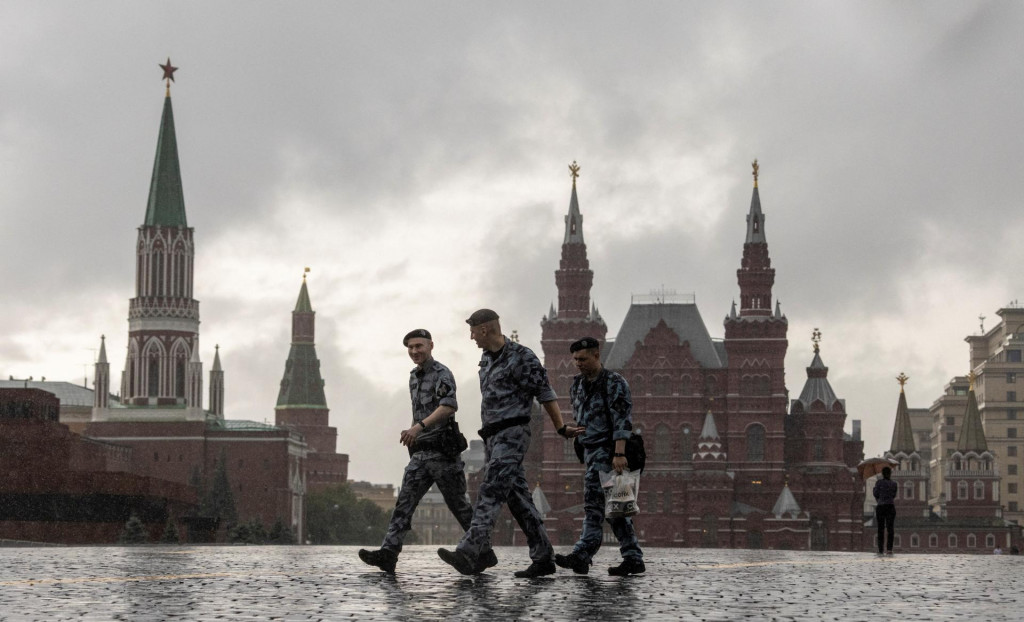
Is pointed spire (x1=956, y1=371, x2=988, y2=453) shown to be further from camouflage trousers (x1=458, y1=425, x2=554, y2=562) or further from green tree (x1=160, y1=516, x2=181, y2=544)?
camouflage trousers (x1=458, y1=425, x2=554, y2=562)

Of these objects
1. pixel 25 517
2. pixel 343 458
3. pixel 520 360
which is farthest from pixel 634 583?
pixel 343 458

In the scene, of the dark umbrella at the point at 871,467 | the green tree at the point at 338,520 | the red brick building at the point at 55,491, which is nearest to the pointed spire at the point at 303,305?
the green tree at the point at 338,520

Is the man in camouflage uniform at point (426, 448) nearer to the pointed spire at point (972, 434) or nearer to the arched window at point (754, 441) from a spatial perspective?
the arched window at point (754, 441)

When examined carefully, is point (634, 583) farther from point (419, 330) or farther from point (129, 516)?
point (129, 516)

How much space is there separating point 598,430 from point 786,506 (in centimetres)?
10577

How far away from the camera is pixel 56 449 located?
75.9 m

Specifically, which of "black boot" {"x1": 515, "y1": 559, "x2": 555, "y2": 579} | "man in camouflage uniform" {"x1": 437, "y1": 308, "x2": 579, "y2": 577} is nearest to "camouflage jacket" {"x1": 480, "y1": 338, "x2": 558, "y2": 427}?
"man in camouflage uniform" {"x1": 437, "y1": 308, "x2": 579, "y2": 577}

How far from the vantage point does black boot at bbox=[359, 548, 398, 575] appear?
16.2m

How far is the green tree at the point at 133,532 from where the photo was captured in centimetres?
6384

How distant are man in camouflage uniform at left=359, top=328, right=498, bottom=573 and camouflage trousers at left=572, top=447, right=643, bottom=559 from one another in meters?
1.04

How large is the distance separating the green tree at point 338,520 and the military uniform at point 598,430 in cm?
12928

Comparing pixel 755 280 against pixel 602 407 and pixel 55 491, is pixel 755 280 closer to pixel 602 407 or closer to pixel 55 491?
pixel 55 491

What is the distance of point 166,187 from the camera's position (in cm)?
13700

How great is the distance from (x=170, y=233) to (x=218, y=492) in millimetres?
23970
